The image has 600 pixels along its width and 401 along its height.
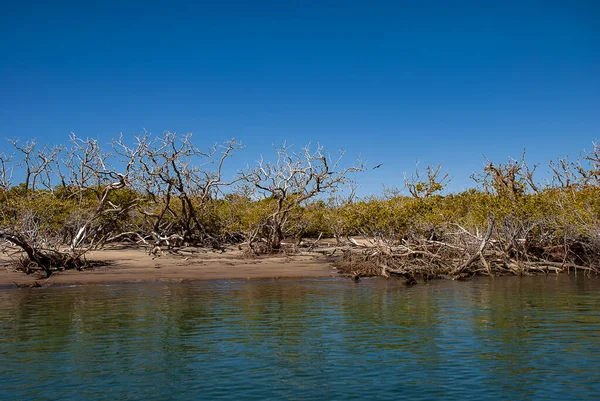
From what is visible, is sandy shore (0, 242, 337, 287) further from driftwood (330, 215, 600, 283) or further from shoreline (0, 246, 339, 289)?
driftwood (330, 215, 600, 283)

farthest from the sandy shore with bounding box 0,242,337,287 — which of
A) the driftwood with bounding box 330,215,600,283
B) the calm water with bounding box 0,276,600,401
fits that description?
the calm water with bounding box 0,276,600,401

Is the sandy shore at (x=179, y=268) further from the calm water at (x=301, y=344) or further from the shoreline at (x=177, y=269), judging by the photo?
the calm water at (x=301, y=344)

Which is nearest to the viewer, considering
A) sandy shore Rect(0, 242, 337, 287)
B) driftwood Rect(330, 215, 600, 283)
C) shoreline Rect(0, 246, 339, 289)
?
shoreline Rect(0, 246, 339, 289)

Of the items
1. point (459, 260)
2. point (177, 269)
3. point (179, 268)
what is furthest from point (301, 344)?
point (179, 268)

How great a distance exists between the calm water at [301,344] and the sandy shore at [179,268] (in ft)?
11.1

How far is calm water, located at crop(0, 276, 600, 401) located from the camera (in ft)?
31.8

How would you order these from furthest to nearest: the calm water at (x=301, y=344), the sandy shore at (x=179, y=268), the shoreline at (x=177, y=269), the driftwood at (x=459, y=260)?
the driftwood at (x=459, y=260) < the sandy shore at (x=179, y=268) < the shoreline at (x=177, y=269) < the calm water at (x=301, y=344)

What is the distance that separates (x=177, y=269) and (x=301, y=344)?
15.5 m

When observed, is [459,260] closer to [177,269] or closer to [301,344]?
[177,269]

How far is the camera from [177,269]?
27359 millimetres

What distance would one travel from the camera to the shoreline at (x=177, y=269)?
2406 centimetres

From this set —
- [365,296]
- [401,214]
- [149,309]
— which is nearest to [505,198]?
[401,214]

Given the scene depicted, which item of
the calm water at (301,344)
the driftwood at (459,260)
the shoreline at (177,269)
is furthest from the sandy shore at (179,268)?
the calm water at (301,344)

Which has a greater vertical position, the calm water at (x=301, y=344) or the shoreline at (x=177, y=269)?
the shoreline at (x=177, y=269)
